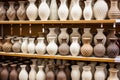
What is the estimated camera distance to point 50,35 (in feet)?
8.86

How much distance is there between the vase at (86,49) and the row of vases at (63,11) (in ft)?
0.87

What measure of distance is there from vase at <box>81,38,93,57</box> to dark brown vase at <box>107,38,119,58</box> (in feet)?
0.67

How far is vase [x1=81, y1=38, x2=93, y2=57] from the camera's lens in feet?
8.08

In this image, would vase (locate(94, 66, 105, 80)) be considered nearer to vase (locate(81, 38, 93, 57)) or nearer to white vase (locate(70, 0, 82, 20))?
vase (locate(81, 38, 93, 57))

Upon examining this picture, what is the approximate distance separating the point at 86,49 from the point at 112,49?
288 millimetres

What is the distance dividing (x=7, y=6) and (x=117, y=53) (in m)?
1.62

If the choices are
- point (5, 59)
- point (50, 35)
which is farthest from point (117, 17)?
point (5, 59)

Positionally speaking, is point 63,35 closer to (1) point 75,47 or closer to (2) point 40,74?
(1) point 75,47

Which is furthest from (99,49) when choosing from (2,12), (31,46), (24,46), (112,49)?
(2,12)

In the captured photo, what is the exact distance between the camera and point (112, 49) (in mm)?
2369

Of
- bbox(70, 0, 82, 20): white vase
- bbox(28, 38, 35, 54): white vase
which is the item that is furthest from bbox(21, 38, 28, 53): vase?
bbox(70, 0, 82, 20): white vase

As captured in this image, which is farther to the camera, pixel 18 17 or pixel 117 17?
pixel 18 17

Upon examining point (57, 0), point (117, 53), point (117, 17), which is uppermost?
point (57, 0)

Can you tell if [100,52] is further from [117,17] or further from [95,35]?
[117,17]
